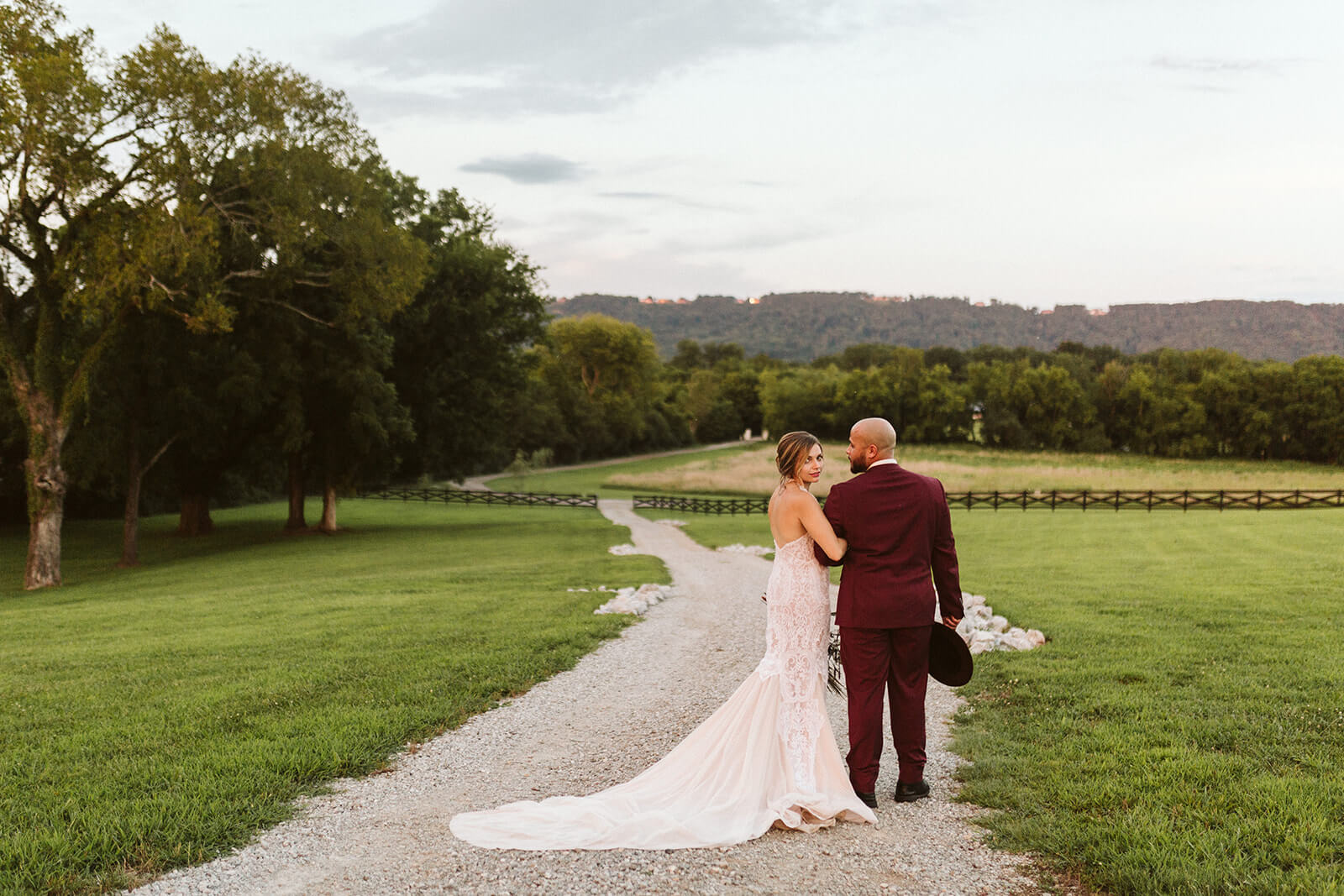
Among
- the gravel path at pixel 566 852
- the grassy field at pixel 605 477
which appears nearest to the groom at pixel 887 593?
the gravel path at pixel 566 852

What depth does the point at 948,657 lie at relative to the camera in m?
5.72

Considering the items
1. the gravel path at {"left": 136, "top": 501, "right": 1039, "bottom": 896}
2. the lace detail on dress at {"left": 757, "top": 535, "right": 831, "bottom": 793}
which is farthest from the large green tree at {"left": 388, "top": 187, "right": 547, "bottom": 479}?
the lace detail on dress at {"left": 757, "top": 535, "right": 831, "bottom": 793}

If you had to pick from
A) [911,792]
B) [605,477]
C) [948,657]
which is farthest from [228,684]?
[605,477]

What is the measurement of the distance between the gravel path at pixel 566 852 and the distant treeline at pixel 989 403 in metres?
60.8

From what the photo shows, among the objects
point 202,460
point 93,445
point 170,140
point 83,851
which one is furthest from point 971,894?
point 202,460

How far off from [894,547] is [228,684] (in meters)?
7.06

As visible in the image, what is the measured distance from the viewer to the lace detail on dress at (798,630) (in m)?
5.70

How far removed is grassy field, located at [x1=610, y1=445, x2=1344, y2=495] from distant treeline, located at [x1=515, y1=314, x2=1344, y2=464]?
609 cm

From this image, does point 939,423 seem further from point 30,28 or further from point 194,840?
point 194,840

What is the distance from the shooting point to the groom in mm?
5523

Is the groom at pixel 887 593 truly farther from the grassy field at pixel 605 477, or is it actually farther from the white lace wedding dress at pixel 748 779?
the grassy field at pixel 605 477

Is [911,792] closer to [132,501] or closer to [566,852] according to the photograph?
[566,852]

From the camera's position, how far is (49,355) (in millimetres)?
20531

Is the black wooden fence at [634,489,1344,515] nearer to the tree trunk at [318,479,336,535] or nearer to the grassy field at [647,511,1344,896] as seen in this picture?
the tree trunk at [318,479,336,535]
